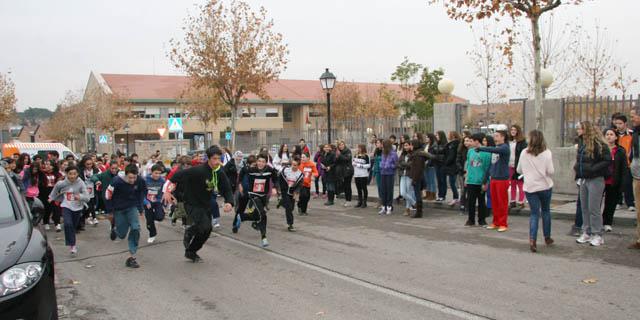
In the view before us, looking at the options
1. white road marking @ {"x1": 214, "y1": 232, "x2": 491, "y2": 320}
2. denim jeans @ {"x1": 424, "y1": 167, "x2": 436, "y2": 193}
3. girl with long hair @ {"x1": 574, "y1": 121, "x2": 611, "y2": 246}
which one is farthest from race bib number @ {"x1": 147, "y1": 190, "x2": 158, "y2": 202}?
girl with long hair @ {"x1": 574, "y1": 121, "x2": 611, "y2": 246}

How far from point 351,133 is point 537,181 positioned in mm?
12754

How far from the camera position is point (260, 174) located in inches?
392

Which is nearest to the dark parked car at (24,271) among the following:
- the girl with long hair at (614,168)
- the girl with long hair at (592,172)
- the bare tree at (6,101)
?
the girl with long hair at (592,172)

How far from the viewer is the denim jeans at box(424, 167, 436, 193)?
1388 cm

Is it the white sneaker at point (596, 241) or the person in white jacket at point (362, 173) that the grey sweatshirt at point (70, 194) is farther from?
the white sneaker at point (596, 241)

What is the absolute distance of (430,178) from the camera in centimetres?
1395

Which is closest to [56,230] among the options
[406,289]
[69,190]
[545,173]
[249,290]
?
[69,190]

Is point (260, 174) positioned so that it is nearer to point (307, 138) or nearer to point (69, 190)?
point (69, 190)

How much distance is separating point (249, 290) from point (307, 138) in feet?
56.2

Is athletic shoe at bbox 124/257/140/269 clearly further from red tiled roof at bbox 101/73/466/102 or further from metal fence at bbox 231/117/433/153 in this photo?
red tiled roof at bbox 101/73/466/102

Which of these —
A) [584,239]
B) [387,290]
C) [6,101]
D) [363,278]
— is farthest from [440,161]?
[6,101]

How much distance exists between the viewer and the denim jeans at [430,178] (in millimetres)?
13875

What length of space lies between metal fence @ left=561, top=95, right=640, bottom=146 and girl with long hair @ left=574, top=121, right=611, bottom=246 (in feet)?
13.7

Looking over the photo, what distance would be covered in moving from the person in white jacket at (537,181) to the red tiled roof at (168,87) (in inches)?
1860
